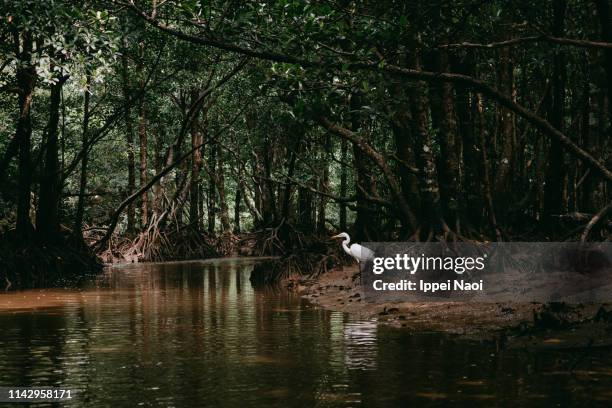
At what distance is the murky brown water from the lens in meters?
6.96

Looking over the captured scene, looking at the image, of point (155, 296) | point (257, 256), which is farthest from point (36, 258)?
point (257, 256)

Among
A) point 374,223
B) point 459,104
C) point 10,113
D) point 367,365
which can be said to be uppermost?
point 10,113

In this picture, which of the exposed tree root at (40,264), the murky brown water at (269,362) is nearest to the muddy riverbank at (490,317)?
the murky brown water at (269,362)

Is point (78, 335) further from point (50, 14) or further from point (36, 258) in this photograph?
point (36, 258)

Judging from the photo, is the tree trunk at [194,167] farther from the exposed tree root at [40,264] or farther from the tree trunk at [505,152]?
the tree trunk at [505,152]

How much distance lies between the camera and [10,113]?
1069 inches

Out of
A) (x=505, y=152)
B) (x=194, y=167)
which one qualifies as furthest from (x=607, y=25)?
(x=194, y=167)

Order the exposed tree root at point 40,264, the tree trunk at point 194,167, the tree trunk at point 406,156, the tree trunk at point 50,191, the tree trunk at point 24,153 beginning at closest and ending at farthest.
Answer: the tree trunk at point 406,156
the exposed tree root at point 40,264
the tree trunk at point 24,153
the tree trunk at point 50,191
the tree trunk at point 194,167

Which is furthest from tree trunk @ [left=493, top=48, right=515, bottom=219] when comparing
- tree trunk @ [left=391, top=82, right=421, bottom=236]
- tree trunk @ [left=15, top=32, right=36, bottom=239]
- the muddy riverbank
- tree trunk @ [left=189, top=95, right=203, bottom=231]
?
tree trunk @ [left=189, top=95, right=203, bottom=231]

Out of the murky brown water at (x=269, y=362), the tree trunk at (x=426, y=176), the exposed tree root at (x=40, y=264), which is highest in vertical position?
the tree trunk at (x=426, y=176)

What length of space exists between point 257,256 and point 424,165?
45.4 ft

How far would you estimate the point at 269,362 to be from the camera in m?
8.73

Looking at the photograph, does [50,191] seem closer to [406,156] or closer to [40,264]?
[40,264]

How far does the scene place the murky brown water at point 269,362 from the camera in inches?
274
